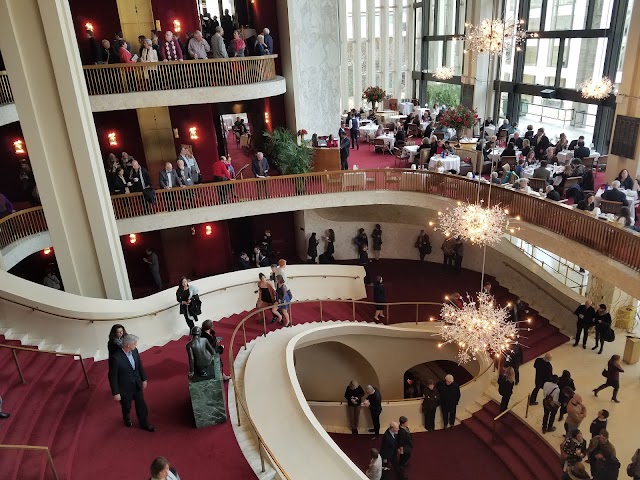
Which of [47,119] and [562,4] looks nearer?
[47,119]

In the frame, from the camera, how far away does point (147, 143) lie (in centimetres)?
1596

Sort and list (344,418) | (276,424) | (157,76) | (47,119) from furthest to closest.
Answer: (157,76) < (344,418) < (47,119) < (276,424)

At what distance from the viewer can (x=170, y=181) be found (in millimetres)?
13281

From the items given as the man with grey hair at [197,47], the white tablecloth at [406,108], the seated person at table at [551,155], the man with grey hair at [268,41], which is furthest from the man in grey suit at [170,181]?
the white tablecloth at [406,108]

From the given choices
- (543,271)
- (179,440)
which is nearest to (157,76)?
(179,440)

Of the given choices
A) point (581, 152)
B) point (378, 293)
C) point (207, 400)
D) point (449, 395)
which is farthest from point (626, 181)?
point (207, 400)

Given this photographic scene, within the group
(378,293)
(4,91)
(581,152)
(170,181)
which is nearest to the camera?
(4,91)

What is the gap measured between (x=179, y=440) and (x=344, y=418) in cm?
546

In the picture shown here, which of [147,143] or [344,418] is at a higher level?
[147,143]

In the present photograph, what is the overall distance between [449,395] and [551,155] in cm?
878

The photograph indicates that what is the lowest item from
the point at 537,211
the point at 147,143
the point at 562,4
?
the point at 537,211

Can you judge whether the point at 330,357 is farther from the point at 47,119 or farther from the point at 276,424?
the point at 47,119

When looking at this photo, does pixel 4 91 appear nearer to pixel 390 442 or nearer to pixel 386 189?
pixel 386 189

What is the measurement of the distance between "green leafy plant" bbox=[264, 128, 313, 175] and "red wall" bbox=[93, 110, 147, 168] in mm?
4164
